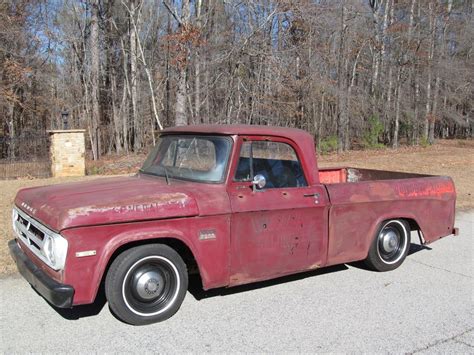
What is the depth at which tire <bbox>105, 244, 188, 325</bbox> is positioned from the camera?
384 centimetres

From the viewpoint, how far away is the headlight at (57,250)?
3553mm

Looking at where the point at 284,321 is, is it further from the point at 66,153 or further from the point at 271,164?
the point at 66,153

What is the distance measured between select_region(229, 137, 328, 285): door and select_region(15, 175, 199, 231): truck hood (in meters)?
0.57

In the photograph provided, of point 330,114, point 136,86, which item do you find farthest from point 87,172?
point 330,114

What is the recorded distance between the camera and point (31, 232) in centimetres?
416

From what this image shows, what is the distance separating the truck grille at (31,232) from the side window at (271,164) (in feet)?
5.91

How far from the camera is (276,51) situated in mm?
19016

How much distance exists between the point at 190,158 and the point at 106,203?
126 cm

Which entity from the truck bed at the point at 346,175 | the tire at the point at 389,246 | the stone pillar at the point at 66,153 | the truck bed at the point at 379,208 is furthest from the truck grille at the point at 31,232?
the stone pillar at the point at 66,153

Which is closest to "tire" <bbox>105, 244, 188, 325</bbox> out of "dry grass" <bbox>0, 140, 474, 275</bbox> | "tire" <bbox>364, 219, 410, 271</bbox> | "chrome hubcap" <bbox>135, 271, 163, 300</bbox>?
"chrome hubcap" <bbox>135, 271, 163, 300</bbox>

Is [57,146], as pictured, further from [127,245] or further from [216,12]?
[127,245]

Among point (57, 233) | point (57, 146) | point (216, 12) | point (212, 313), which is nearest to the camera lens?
point (57, 233)

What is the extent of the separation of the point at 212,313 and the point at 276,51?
53.2 ft

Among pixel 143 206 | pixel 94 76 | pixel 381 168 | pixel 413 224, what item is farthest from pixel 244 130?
pixel 94 76
